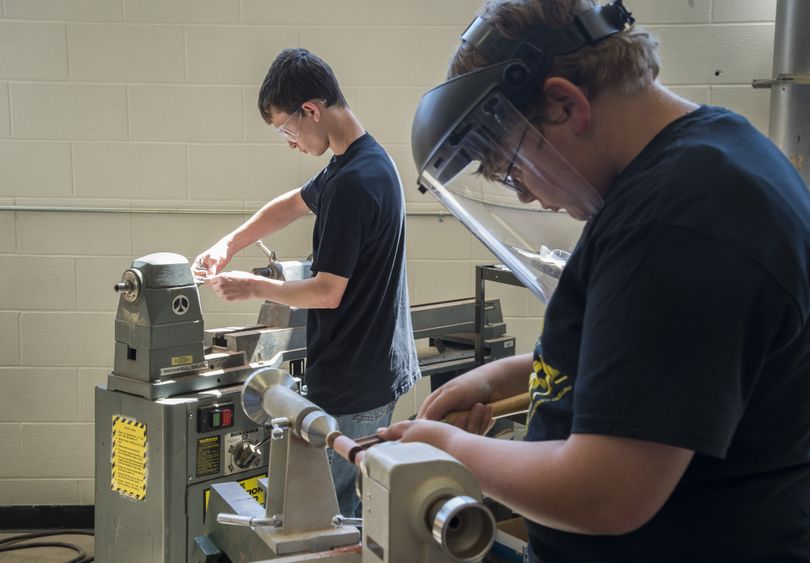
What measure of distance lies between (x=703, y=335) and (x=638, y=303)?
6cm

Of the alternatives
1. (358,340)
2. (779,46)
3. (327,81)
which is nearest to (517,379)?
(358,340)

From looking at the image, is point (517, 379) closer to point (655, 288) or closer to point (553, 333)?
point (553, 333)

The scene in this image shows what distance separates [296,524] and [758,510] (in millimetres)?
671

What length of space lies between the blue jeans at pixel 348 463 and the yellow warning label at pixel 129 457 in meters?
0.52

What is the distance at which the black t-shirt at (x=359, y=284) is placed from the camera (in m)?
2.18

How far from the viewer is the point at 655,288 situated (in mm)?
741

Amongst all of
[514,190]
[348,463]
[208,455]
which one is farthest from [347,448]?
[208,455]

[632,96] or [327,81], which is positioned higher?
[327,81]

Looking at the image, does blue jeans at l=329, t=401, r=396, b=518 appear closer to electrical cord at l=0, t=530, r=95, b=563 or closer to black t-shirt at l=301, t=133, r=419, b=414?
black t-shirt at l=301, t=133, r=419, b=414

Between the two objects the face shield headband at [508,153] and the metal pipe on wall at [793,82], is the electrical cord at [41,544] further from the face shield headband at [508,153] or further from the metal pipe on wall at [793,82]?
the metal pipe on wall at [793,82]

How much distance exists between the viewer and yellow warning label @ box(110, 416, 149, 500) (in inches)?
90.3

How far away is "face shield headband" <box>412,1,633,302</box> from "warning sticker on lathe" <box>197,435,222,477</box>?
1360 mm

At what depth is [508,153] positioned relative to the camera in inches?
39.8

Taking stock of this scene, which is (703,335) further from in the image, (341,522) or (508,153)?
(341,522)
